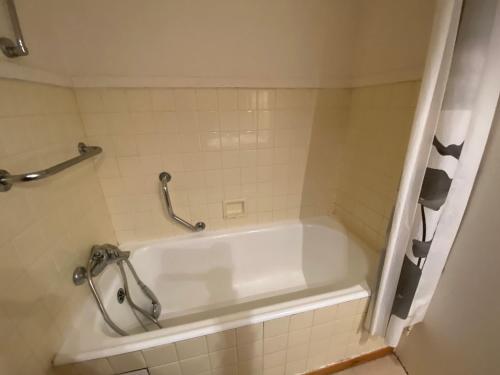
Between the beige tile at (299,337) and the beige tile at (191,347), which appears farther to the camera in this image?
the beige tile at (299,337)

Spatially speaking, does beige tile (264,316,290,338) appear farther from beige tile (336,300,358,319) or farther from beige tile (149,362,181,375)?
beige tile (149,362,181,375)

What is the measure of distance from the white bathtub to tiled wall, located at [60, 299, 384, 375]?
179 mm

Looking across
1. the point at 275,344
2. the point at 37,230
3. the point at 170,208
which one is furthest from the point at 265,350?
the point at 37,230

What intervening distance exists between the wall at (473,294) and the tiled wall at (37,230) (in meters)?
1.35

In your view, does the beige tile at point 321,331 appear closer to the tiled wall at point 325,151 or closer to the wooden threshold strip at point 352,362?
the wooden threshold strip at point 352,362

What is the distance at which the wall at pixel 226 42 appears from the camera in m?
0.81

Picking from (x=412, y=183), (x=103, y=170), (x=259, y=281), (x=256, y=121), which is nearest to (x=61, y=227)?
(x=103, y=170)

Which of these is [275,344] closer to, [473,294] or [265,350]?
[265,350]

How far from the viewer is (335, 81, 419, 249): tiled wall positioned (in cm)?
89

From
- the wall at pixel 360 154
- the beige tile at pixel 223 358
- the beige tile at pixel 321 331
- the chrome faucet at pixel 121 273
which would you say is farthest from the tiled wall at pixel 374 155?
the chrome faucet at pixel 121 273

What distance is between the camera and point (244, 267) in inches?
52.9

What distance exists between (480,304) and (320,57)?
122 cm

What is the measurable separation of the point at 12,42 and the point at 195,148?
0.68m

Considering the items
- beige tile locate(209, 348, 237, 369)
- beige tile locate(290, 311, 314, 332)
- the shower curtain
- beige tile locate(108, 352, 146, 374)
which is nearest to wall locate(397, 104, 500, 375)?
the shower curtain
